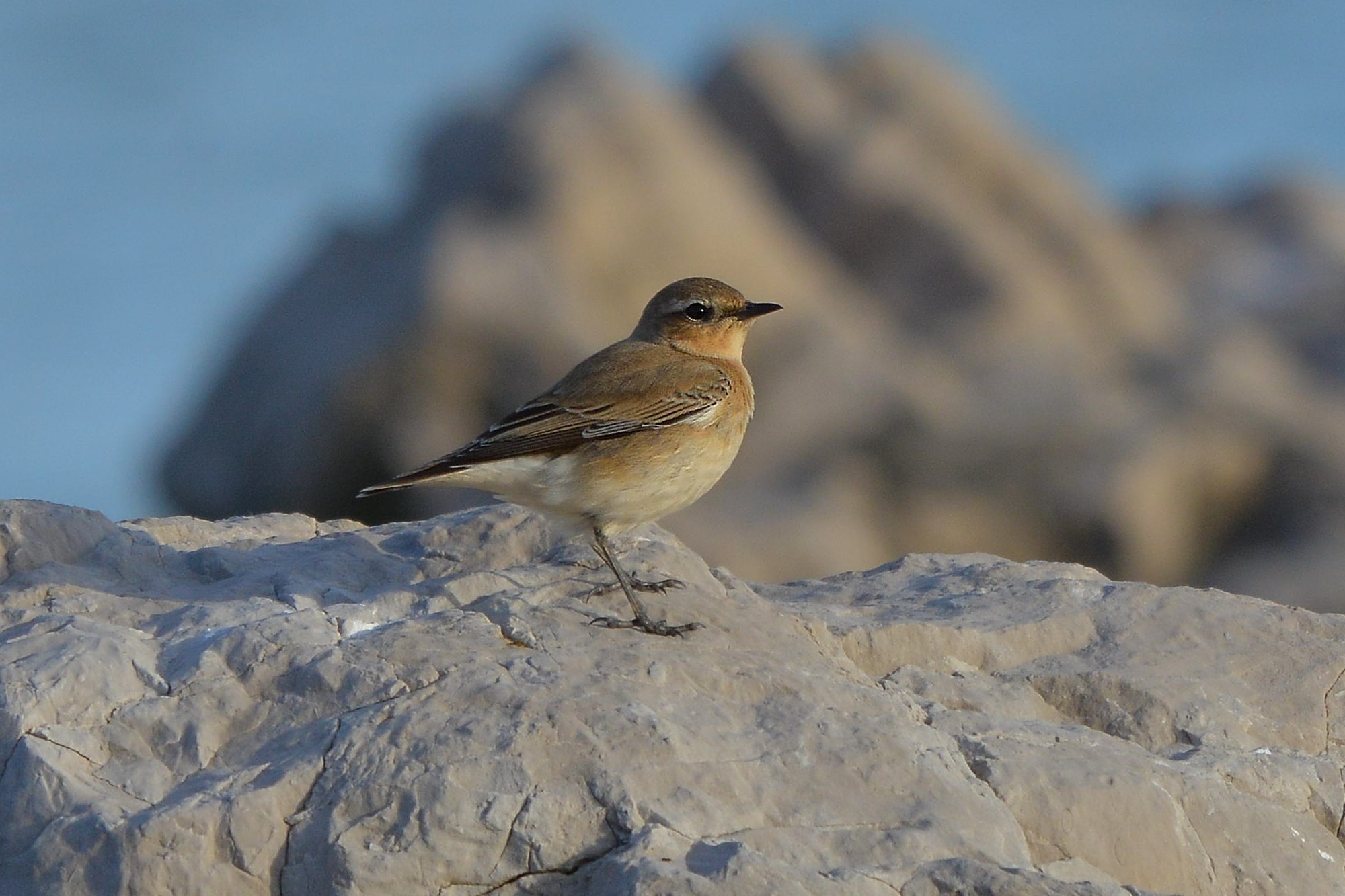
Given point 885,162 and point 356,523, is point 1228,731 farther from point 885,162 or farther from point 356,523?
point 885,162

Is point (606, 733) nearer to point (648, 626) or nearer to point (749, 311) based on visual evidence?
point (648, 626)

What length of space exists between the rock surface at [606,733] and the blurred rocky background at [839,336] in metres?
10.6

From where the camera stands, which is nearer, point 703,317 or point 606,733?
point 606,733

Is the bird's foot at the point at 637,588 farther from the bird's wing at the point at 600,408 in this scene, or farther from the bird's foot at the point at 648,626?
the bird's wing at the point at 600,408

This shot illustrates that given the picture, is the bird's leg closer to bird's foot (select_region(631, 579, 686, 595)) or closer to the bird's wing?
bird's foot (select_region(631, 579, 686, 595))

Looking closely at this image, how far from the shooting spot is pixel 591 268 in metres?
24.9

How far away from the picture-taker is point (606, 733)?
224 inches

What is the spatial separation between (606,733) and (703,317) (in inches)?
169

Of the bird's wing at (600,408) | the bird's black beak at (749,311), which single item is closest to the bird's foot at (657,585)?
the bird's wing at (600,408)

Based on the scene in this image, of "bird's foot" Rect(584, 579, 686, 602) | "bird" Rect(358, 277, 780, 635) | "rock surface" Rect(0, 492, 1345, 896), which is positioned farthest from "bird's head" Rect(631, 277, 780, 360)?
"bird's foot" Rect(584, 579, 686, 602)

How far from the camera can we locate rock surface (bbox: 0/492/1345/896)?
5289 millimetres

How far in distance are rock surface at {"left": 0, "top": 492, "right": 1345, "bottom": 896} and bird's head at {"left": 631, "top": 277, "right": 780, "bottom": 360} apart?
6.38 feet

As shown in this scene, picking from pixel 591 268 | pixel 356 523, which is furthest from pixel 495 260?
pixel 356 523

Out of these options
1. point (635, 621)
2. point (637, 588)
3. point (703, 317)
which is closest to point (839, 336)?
point (703, 317)
